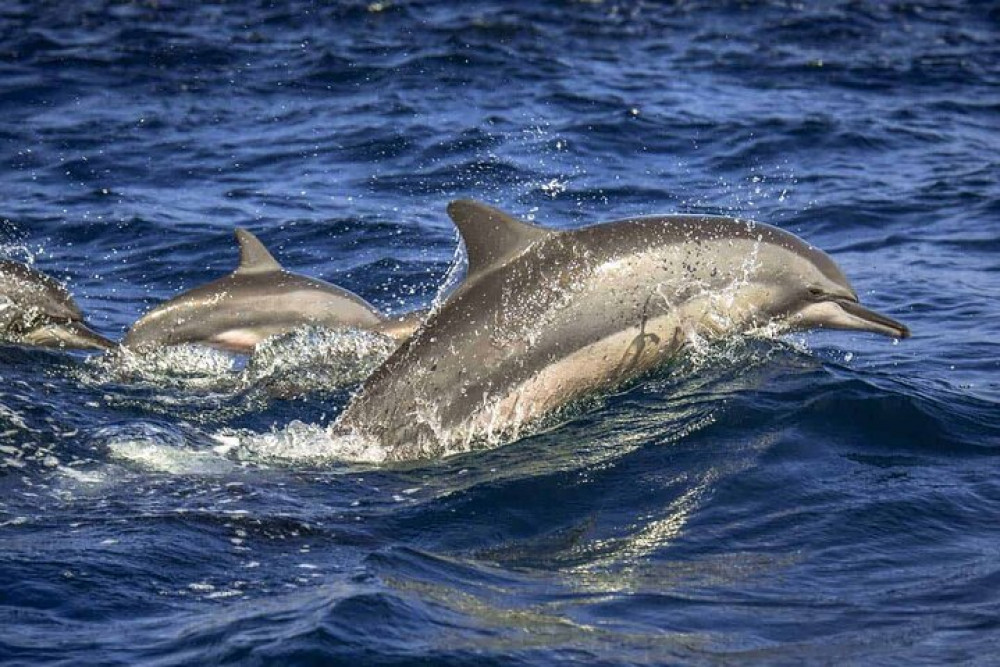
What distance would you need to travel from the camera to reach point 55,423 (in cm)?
980

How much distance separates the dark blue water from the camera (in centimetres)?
685

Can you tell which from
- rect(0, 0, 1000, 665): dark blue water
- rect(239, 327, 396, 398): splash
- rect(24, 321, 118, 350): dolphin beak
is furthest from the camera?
rect(24, 321, 118, 350): dolphin beak

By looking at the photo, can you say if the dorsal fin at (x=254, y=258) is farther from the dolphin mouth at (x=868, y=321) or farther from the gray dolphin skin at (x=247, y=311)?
the dolphin mouth at (x=868, y=321)

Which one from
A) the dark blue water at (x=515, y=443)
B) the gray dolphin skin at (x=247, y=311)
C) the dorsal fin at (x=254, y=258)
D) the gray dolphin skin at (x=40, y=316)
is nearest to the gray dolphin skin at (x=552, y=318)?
the dark blue water at (x=515, y=443)

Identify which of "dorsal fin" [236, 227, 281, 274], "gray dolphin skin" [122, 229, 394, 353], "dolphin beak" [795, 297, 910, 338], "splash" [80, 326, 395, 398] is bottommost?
"splash" [80, 326, 395, 398]

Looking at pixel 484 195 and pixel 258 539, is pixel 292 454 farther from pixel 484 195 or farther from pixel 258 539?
pixel 484 195

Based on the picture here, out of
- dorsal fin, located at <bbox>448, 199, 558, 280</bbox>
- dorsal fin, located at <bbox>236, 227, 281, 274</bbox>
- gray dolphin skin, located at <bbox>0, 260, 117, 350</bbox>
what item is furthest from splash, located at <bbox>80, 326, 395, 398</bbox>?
dorsal fin, located at <bbox>448, 199, 558, 280</bbox>

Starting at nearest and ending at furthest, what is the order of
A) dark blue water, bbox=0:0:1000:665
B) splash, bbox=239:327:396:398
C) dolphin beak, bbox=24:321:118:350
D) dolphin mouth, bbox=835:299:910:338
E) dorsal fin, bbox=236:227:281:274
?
dark blue water, bbox=0:0:1000:665 → dolphin mouth, bbox=835:299:910:338 → splash, bbox=239:327:396:398 → dolphin beak, bbox=24:321:118:350 → dorsal fin, bbox=236:227:281:274

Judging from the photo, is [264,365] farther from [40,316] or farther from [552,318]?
[552,318]

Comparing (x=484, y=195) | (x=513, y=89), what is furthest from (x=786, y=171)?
(x=513, y=89)

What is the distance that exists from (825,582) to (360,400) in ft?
10.6

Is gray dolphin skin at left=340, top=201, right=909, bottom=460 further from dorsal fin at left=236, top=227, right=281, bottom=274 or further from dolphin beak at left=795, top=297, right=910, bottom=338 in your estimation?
dorsal fin at left=236, top=227, right=281, bottom=274

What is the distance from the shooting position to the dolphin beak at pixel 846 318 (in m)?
9.77

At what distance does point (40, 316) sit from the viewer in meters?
12.5
